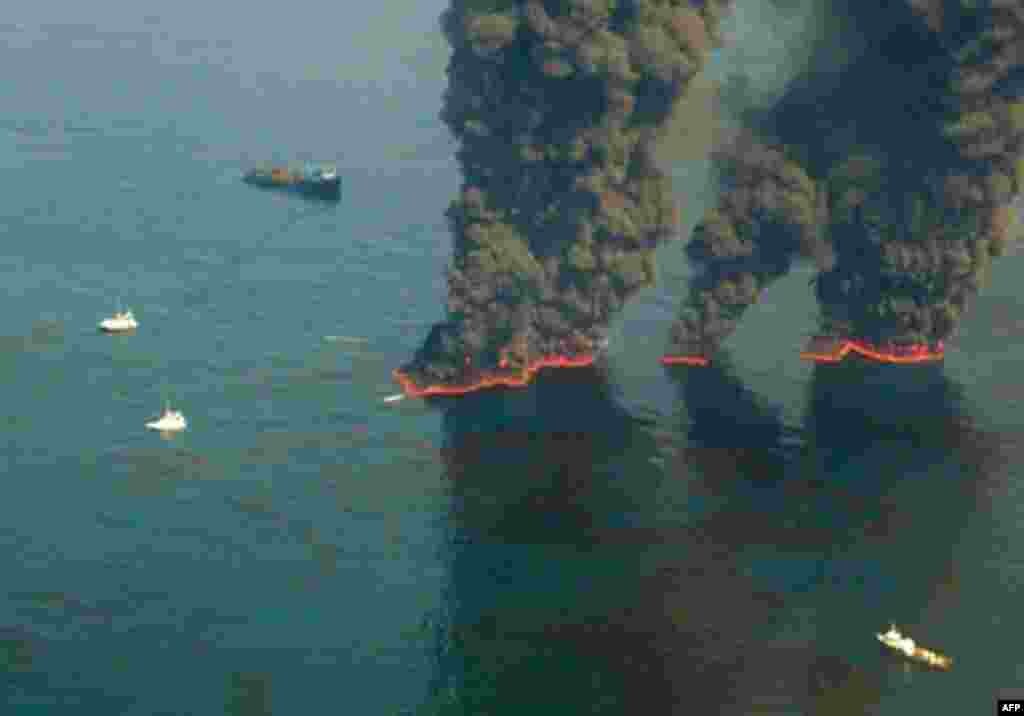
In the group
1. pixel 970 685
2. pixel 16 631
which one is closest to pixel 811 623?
pixel 970 685

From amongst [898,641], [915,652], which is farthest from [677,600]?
[915,652]

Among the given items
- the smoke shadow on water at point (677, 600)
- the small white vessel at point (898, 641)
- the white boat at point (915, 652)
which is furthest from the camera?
the small white vessel at point (898, 641)

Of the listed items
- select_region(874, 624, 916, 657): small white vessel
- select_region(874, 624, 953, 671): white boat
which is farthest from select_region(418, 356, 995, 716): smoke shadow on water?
select_region(874, 624, 953, 671): white boat

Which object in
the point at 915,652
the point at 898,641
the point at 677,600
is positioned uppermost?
the point at 898,641

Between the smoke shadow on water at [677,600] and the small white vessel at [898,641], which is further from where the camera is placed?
the small white vessel at [898,641]

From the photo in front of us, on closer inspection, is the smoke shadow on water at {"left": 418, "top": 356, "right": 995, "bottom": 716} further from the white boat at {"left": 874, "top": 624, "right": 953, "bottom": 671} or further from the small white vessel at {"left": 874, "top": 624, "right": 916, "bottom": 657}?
the white boat at {"left": 874, "top": 624, "right": 953, "bottom": 671}

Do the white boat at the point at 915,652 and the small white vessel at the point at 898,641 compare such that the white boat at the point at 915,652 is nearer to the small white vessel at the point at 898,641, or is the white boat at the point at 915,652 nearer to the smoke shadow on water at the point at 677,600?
the small white vessel at the point at 898,641

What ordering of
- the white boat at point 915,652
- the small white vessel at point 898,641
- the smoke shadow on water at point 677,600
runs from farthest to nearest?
the small white vessel at point 898,641
the white boat at point 915,652
the smoke shadow on water at point 677,600

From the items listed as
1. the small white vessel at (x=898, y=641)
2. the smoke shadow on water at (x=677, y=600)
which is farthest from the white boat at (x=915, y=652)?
the smoke shadow on water at (x=677, y=600)

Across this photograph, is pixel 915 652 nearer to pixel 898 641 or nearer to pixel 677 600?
pixel 898 641

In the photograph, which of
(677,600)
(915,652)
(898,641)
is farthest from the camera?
(677,600)

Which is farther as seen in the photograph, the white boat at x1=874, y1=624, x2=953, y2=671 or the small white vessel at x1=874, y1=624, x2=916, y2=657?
the small white vessel at x1=874, y1=624, x2=916, y2=657

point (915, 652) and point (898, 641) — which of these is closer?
point (915, 652)
